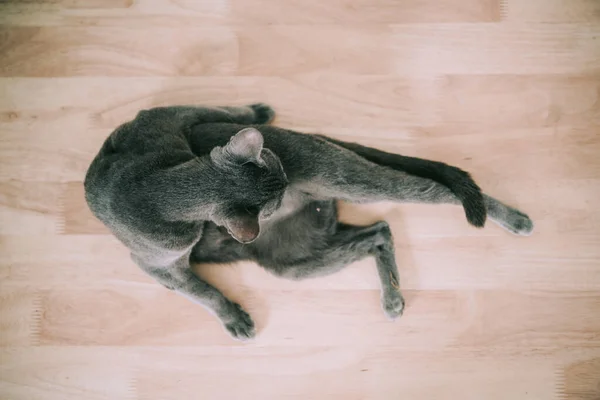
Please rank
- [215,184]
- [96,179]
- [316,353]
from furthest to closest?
1. [316,353]
2. [96,179]
3. [215,184]

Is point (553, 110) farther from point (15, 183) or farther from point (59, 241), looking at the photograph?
point (15, 183)

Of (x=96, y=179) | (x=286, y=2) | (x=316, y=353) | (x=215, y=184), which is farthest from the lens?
(x=286, y=2)

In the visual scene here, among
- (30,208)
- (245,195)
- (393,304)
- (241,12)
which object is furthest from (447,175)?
(30,208)

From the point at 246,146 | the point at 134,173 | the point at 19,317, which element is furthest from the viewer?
the point at 19,317

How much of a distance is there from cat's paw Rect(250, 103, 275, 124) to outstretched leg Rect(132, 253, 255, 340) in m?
Answer: 0.56

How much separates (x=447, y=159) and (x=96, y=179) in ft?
3.95

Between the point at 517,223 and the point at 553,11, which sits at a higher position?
the point at 553,11

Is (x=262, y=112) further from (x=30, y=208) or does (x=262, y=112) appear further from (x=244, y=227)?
(x=30, y=208)

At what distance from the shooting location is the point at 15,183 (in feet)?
5.49

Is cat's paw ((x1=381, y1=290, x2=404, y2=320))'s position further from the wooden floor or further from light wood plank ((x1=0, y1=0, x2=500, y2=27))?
light wood plank ((x1=0, y1=0, x2=500, y2=27))

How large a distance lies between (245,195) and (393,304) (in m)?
0.74

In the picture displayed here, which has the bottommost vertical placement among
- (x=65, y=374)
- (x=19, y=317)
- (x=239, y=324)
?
(x=65, y=374)

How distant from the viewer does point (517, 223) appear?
156 centimetres

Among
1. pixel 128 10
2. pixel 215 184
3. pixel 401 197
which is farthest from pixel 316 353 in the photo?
pixel 128 10
